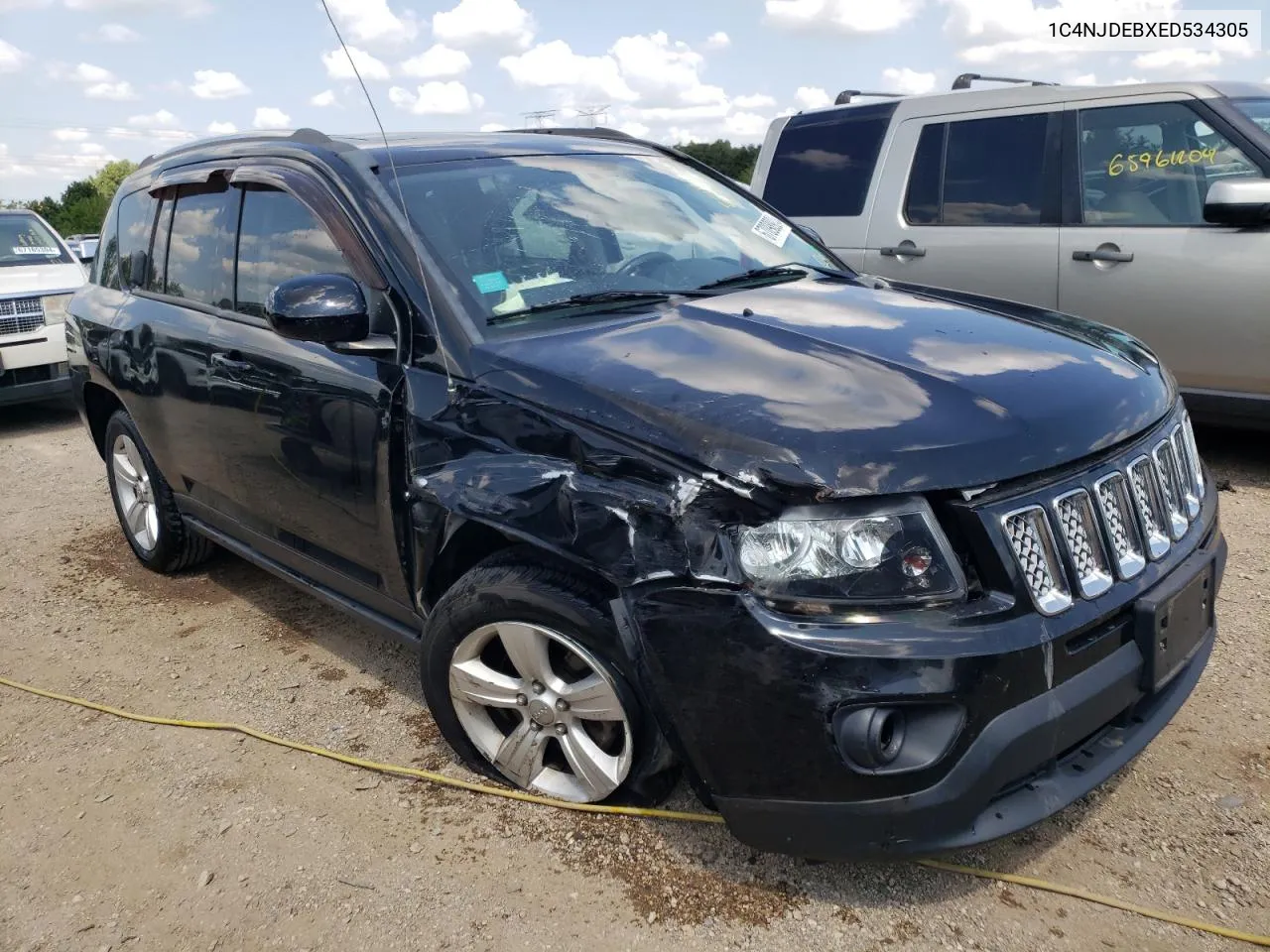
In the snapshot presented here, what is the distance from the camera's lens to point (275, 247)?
342cm

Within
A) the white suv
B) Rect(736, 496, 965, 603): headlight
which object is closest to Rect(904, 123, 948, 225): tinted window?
Rect(736, 496, 965, 603): headlight

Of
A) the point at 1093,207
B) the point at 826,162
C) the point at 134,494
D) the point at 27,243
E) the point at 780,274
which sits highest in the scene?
the point at 27,243

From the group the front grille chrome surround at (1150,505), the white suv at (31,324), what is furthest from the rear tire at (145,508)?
the white suv at (31,324)

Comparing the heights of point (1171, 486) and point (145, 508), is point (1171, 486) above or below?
above

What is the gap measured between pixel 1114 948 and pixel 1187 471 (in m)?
1.20

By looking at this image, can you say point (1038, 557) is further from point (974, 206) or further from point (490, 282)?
point (974, 206)

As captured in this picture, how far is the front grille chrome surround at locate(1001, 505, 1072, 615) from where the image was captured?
6.91ft

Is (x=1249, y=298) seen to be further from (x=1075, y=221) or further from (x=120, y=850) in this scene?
(x=120, y=850)

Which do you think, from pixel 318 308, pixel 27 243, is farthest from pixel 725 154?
pixel 318 308

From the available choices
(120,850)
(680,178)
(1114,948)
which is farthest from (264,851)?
(680,178)

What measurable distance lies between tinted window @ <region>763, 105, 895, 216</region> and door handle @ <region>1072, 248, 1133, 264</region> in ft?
4.48

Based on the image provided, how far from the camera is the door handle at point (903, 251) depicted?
6.06 metres

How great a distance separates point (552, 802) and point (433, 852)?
12.7 inches

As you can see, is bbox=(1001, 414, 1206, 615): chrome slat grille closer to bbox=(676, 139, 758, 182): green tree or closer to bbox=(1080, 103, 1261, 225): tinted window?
bbox=(1080, 103, 1261, 225): tinted window
